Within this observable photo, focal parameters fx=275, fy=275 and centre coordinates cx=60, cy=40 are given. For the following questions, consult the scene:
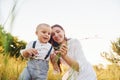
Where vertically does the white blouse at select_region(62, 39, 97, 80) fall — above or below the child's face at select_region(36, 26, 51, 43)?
below

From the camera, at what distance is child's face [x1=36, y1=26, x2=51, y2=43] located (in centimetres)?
193

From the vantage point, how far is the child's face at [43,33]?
1.93 metres

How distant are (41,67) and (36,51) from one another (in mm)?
133

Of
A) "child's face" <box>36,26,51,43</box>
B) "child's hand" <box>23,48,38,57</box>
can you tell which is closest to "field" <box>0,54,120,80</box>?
"child's hand" <box>23,48,38,57</box>

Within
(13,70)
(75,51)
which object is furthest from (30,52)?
(13,70)

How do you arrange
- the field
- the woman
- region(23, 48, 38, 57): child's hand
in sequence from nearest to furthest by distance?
the field < region(23, 48, 38, 57): child's hand < the woman

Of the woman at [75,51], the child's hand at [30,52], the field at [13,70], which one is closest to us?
the field at [13,70]

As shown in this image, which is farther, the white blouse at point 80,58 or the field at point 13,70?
the white blouse at point 80,58

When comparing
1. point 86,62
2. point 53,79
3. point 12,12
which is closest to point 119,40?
→ point 53,79

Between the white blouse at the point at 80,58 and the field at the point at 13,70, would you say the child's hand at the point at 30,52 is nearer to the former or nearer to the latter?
the field at the point at 13,70

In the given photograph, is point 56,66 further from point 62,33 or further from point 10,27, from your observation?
→ point 10,27

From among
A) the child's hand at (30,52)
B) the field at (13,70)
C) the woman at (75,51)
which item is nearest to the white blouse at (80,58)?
the woman at (75,51)

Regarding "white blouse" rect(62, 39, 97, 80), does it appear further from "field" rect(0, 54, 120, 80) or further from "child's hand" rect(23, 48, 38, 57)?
"child's hand" rect(23, 48, 38, 57)

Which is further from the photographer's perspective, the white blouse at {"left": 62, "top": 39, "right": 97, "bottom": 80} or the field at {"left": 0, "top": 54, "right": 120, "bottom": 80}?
the white blouse at {"left": 62, "top": 39, "right": 97, "bottom": 80}
